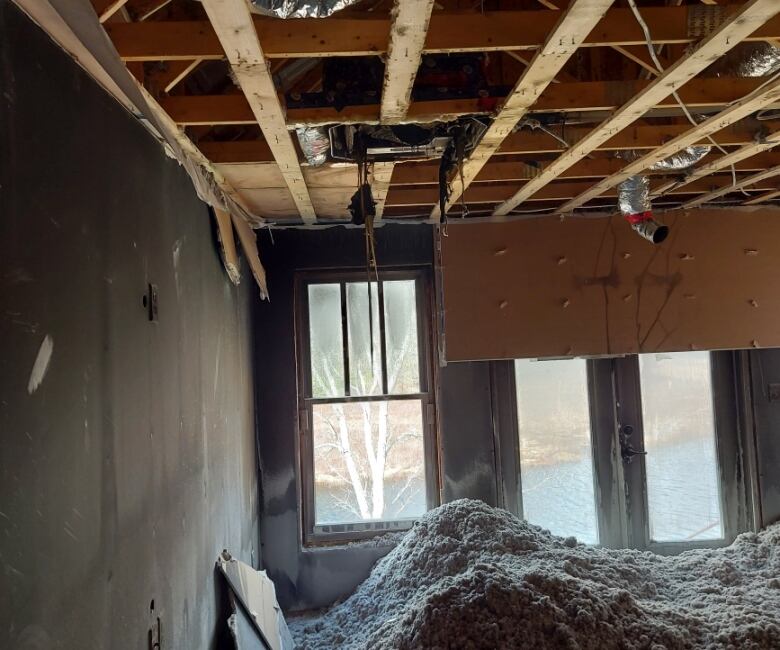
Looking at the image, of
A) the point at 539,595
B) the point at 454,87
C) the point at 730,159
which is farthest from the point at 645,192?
the point at 539,595

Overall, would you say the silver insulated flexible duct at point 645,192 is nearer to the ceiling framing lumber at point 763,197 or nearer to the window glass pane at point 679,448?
the ceiling framing lumber at point 763,197

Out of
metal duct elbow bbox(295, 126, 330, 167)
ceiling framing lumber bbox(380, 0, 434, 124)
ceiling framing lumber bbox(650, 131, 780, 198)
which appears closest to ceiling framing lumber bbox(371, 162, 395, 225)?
metal duct elbow bbox(295, 126, 330, 167)

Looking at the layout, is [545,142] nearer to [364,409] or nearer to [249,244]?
[249,244]

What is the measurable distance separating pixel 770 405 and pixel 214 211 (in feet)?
13.3

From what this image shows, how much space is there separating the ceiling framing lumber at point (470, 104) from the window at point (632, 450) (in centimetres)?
247

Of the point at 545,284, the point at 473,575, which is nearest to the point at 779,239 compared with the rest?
the point at 545,284

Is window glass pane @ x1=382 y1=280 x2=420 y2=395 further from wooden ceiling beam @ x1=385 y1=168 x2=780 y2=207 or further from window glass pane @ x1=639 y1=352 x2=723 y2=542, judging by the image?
window glass pane @ x1=639 y1=352 x2=723 y2=542

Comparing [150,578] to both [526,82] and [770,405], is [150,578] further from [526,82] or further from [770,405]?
[770,405]

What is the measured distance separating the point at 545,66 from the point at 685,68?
408mm

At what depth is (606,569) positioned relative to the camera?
3207 millimetres

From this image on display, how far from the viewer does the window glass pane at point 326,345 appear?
13.3 feet

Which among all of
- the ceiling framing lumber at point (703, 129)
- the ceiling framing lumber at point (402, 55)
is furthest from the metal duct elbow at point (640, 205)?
the ceiling framing lumber at point (402, 55)

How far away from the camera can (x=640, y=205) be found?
10.6ft

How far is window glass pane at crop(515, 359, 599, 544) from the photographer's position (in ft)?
13.6
